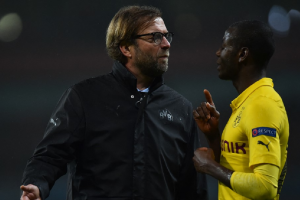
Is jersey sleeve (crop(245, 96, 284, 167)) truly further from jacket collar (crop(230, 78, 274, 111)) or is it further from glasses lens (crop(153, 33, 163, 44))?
glasses lens (crop(153, 33, 163, 44))

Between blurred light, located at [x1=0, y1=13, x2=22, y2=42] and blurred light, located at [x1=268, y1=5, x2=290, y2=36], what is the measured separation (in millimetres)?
2447

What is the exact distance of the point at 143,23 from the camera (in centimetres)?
252

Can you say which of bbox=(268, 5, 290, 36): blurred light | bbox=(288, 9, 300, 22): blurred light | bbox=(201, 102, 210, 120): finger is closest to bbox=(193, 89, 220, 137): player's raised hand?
bbox=(201, 102, 210, 120): finger

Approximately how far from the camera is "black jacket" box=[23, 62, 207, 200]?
7.20 feet

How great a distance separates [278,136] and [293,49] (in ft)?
9.29

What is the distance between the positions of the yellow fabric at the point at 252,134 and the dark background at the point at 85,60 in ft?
7.60

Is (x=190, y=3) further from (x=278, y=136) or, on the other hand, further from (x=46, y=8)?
(x=278, y=136)

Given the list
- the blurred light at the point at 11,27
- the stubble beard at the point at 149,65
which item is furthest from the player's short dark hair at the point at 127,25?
the blurred light at the point at 11,27

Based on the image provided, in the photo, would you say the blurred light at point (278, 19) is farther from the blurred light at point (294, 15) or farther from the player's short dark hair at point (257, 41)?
the player's short dark hair at point (257, 41)

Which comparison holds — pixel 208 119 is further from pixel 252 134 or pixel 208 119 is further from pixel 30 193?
pixel 30 193

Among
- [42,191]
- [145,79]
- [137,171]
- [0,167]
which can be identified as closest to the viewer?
[42,191]

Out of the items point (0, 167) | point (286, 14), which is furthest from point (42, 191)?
point (286, 14)

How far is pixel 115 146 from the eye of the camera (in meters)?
2.24

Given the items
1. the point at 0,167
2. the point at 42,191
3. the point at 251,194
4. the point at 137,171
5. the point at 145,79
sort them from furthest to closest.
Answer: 1. the point at 0,167
2. the point at 145,79
3. the point at 137,171
4. the point at 42,191
5. the point at 251,194
